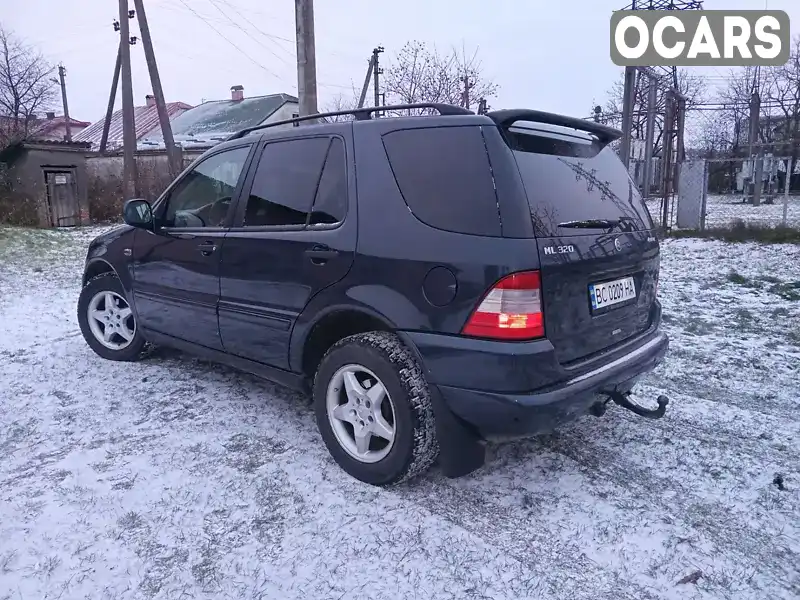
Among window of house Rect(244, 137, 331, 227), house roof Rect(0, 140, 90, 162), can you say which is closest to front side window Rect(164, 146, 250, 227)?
window of house Rect(244, 137, 331, 227)

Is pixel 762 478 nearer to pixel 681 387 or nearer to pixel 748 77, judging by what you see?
pixel 681 387

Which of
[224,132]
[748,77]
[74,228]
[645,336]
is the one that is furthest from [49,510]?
[748,77]

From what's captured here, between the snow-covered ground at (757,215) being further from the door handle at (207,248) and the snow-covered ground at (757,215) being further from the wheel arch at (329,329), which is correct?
the door handle at (207,248)

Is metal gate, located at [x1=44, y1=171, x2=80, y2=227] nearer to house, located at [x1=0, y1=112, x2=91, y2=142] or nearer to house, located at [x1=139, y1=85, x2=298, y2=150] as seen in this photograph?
house, located at [x1=0, y1=112, x2=91, y2=142]

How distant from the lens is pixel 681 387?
4105mm

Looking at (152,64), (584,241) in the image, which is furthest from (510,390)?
(152,64)

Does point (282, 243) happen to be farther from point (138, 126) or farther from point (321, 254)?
point (138, 126)

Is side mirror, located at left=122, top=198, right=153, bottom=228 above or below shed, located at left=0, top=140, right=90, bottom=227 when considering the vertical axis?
below

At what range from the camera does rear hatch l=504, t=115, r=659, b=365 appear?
2.48 meters

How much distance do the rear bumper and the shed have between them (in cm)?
1753

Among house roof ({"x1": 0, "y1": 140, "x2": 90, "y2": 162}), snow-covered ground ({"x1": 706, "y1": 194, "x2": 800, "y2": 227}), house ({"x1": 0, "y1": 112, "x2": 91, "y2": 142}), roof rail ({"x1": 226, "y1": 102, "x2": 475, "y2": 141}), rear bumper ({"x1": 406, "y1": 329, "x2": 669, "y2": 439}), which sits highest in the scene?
house ({"x1": 0, "y1": 112, "x2": 91, "y2": 142})

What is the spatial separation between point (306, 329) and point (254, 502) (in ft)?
2.91

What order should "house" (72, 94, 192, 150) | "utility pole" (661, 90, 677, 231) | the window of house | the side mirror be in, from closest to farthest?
the window of house, the side mirror, "utility pole" (661, 90, 677, 231), "house" (72, 94, 192, 150)

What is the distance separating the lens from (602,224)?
2803 mm
